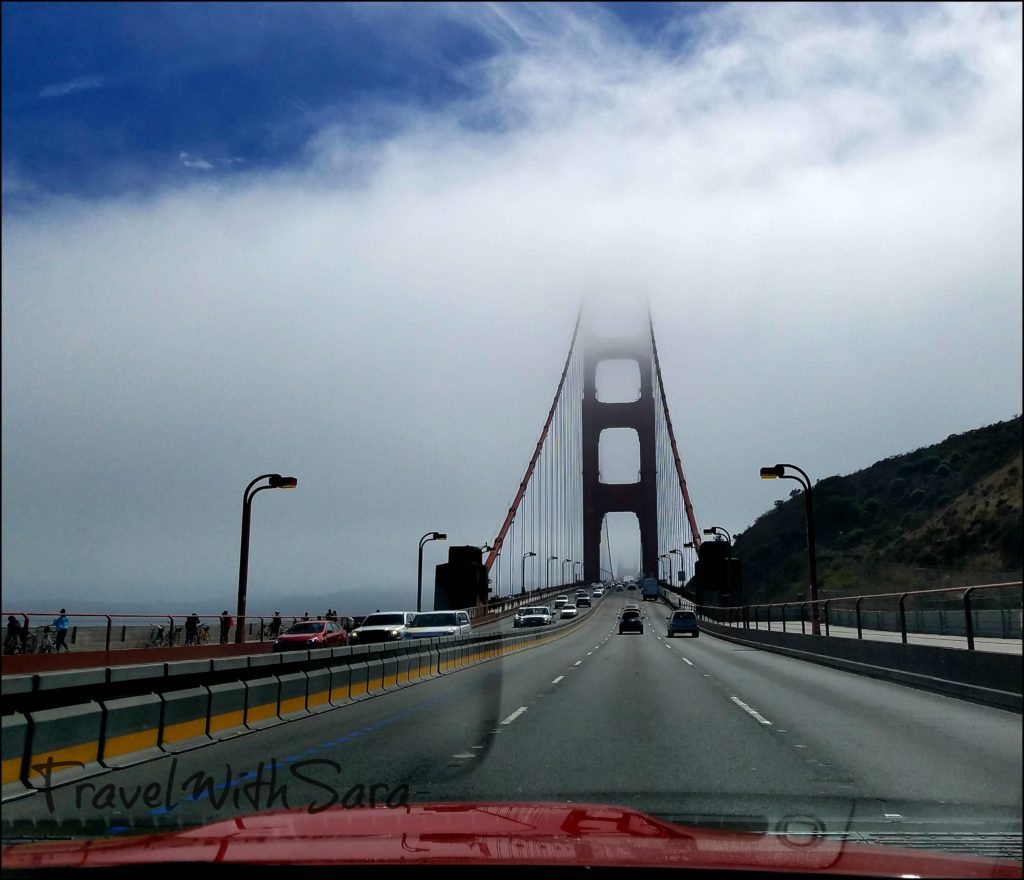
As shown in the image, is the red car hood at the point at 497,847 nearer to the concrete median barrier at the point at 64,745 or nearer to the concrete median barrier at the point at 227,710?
the concrete median barrier at the point at 64,745

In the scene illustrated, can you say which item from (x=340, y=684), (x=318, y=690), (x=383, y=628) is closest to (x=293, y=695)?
(x=318, y=690)

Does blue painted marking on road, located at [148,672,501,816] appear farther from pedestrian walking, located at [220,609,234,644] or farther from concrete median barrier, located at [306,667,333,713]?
pedestrian walking, located at [220,609,234,644]

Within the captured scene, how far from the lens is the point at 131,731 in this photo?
Answer: 897cm

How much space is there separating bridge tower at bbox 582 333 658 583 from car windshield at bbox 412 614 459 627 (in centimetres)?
5844

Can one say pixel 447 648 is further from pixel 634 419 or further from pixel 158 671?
pixel 634 419

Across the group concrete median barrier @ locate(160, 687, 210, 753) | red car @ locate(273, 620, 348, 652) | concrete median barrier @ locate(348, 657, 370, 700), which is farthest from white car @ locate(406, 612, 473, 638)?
concrete median barrier @ locate(160, 687, 210, 753)

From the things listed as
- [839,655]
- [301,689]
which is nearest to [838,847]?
[301,689]

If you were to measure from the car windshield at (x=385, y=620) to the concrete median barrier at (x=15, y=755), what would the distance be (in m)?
26.2

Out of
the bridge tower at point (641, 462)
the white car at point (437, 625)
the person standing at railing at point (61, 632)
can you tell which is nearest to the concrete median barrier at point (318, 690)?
the person standing at railing at point (61, 632)

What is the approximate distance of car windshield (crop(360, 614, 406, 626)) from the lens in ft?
109

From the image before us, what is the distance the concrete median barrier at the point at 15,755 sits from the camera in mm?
7035

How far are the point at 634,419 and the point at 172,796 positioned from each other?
8565 centimetres

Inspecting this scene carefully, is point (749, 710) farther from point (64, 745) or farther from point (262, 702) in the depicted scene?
point (64, 745)

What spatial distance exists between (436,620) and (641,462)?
65.3 metres
